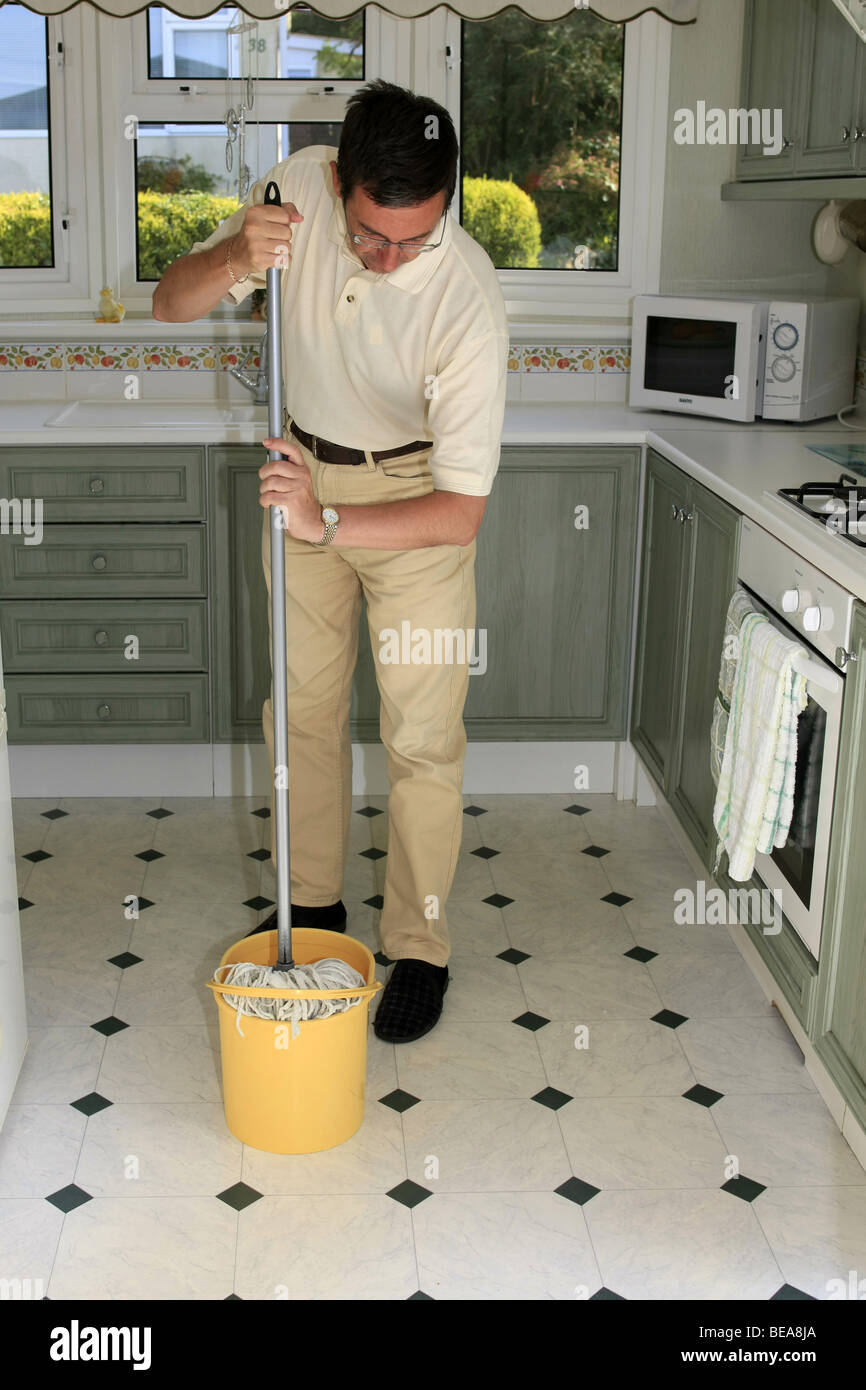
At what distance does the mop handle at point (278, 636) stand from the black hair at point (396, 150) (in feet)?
0.48

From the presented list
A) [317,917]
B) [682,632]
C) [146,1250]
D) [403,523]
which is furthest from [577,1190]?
[682,632]

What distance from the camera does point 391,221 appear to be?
6.17 feet

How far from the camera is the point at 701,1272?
1850mm

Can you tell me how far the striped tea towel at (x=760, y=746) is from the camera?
210 cm

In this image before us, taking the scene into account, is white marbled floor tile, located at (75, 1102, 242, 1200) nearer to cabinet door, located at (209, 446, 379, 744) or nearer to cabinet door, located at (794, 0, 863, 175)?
cabinet door, located at (209, 446, 379, 744)

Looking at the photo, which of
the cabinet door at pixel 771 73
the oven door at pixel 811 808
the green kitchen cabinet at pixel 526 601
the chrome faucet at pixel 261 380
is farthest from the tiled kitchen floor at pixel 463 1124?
the cabinet door at pixel 771 73

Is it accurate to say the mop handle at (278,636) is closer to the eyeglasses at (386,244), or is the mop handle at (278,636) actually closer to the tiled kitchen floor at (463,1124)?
the eyeglasses at (386,244)

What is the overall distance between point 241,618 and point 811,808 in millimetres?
1456

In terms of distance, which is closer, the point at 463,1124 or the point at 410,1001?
the point at 463,1124

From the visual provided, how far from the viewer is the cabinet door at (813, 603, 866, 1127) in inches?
76.0

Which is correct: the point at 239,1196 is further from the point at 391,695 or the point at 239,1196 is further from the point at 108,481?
the point at 108,481

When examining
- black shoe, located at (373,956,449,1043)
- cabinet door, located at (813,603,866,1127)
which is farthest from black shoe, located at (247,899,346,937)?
cabinet door, located at (813,603,866,1127)

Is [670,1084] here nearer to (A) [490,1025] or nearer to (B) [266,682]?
(A) [490,1025]

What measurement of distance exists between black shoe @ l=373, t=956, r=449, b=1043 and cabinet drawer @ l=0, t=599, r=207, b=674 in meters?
1.03
